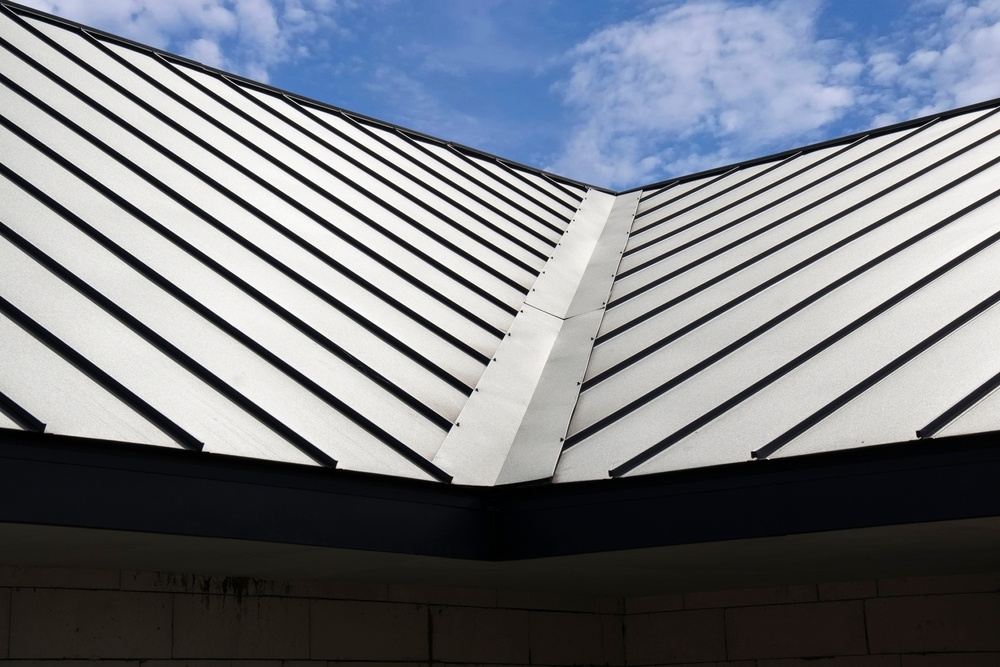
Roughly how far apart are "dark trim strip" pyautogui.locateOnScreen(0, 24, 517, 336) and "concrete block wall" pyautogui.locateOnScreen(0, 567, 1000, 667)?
7.63 ft

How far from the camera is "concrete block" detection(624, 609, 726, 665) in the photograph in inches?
340

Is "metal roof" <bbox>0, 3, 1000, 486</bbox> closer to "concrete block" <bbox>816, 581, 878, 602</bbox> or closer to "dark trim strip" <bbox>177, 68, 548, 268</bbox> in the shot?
"dark trim strip" <bbox>177, 68, 548, 268</bbox>

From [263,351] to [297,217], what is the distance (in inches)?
102

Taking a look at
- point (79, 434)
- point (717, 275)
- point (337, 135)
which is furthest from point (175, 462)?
point (337, 135)

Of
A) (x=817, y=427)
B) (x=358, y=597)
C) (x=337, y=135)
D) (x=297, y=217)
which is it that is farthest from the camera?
(x=337, y=135)

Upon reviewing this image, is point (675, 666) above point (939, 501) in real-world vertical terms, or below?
below

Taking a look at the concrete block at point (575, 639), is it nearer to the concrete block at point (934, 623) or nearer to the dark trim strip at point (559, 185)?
the concrete block at point (934, 623)

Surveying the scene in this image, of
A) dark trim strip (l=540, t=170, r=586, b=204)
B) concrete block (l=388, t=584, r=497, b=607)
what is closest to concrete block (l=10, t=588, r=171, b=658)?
concrete block (l=388, t=584, r=497, b=607)

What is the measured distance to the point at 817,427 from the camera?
5.21 meters

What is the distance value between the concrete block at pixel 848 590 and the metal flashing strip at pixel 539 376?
2560 millimetres

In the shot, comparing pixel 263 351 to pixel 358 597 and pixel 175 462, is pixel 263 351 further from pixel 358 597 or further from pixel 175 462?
pixel 358 597

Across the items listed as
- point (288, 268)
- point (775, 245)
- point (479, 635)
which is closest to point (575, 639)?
point (479, 635)

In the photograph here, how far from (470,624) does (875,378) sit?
400 centimetres

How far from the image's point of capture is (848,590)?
8000 millimetres
